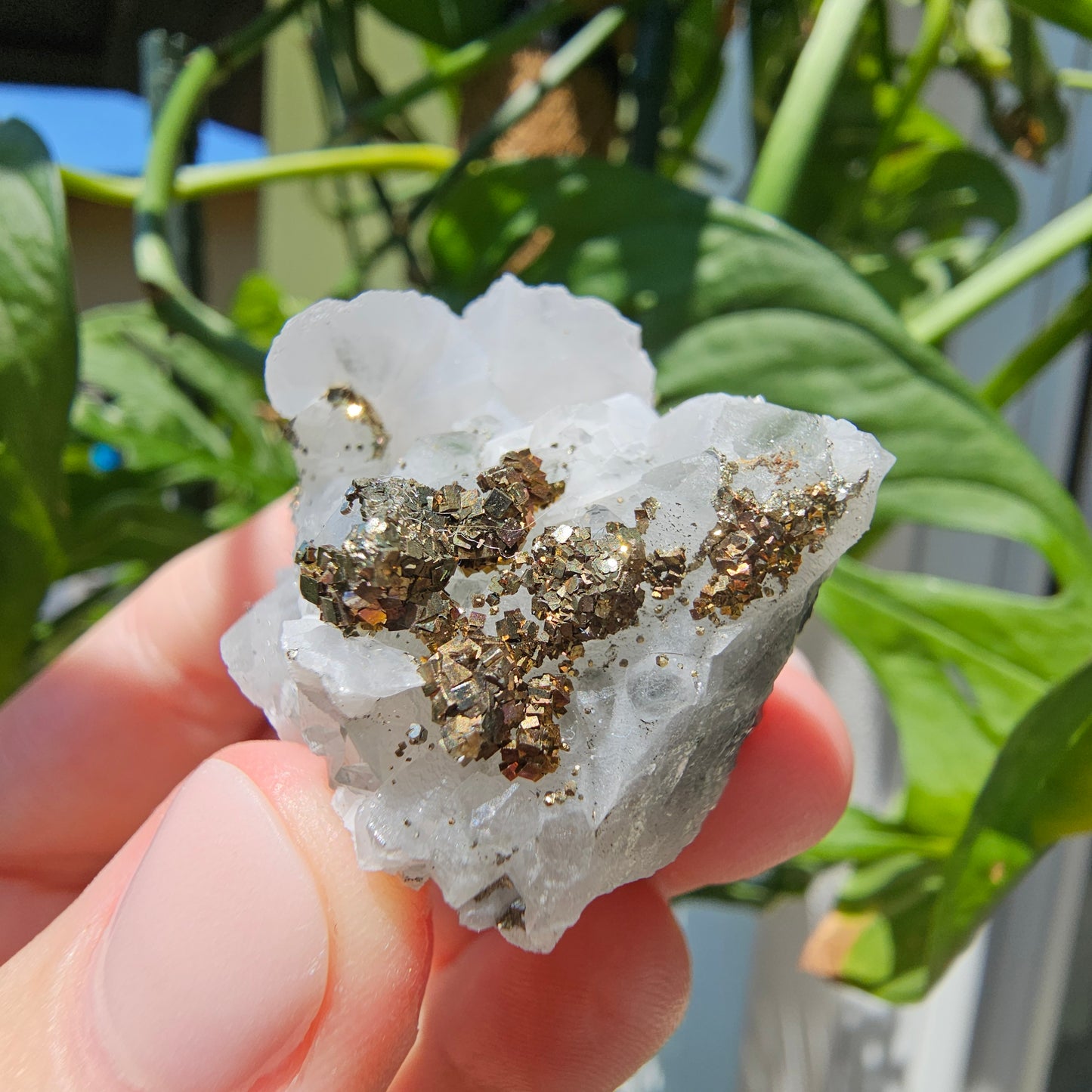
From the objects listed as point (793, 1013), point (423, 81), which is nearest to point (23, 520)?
point (423, 81)

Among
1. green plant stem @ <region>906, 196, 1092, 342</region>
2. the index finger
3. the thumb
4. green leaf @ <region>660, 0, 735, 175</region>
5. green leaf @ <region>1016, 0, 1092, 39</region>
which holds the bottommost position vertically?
the index finger

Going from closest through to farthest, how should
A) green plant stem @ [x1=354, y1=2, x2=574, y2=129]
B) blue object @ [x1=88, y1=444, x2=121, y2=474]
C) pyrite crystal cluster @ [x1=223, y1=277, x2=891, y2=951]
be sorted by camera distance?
pyrite crystal cluster @ [x1=223, y1=277, x2=891, y2=951]
green plant stem @ [x1=354, y1=2, x2=574, y2=129]
blue object @ [x1=88, y1=444, x2=121, y2=474]

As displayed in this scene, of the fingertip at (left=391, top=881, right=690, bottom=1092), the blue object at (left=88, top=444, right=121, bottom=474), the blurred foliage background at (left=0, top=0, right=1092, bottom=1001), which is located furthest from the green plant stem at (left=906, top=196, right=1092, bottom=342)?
the blue object at (left=88, top=444, right=121, bottom=474)

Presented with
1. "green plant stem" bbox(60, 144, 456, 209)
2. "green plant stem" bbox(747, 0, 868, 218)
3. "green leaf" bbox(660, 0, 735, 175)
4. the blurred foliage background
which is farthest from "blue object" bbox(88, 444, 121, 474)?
"green plant stem" bbox(747, 0, 868, 218)

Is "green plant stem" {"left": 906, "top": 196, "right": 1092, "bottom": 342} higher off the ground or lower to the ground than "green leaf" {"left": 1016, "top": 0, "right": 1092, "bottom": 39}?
lower

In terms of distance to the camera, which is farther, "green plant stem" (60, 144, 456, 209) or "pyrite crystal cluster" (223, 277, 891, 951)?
"green plant stem" (60, 144, 456, 209)

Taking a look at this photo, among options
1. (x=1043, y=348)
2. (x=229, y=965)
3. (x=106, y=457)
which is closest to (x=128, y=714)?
(x=229, y=965)

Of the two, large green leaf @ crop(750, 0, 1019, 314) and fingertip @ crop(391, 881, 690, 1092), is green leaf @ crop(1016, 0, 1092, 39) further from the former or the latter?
fingertip @ crop(391, 881, 690, 1092)

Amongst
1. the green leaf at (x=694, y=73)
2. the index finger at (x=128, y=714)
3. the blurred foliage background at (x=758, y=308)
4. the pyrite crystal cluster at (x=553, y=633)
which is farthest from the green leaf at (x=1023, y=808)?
the green leaf at (x=694, y=73)

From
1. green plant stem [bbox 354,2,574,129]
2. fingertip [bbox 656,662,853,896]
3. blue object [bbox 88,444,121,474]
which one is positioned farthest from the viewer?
blue object [bbox 88,444,121,474]
